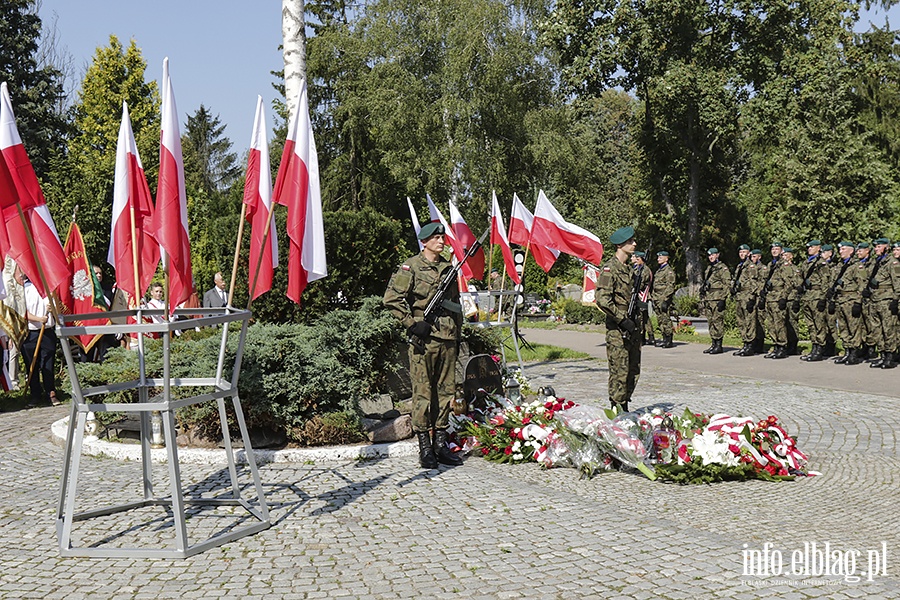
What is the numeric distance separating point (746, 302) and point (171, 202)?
13211 mm

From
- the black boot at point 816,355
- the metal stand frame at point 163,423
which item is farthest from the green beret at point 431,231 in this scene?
the black boot at point 816,355

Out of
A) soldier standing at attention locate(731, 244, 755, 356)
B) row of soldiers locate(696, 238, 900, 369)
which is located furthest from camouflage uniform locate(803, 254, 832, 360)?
soldier standing at attention locate(731, 244, 755, 356)

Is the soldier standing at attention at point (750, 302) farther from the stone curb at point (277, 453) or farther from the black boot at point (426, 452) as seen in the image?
the black boot at point (426, 452)

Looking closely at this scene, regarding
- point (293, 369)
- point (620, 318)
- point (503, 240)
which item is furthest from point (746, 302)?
point (293, 369)

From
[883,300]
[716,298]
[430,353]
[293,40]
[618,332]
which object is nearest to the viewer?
[430,353]

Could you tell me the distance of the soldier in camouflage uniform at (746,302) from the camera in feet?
52.2

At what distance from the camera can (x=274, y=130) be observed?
45094 mm

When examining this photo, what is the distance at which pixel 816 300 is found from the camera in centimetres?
1532

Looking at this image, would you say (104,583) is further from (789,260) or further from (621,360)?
(789,260)

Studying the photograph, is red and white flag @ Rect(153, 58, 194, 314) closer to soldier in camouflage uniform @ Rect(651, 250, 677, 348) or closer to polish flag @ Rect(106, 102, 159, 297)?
polish flag @ Rect(106, 102, 159, 297)

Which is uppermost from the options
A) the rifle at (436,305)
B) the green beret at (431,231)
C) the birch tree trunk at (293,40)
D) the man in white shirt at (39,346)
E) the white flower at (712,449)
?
the birch tree trunk at (293,40)

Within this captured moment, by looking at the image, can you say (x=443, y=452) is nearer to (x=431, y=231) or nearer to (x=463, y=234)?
(x=431, y=231)

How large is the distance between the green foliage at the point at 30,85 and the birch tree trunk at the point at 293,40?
938 inches

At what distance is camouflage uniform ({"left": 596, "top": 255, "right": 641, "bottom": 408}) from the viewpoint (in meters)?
7.96
